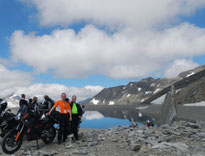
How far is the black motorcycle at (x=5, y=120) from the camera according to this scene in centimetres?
A: 781

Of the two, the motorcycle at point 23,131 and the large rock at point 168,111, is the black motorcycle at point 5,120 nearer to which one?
the motorcycle at point 23,131

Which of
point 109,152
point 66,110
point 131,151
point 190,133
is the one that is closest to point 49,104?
point 66,110

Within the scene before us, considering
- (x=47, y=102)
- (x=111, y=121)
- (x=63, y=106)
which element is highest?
(x=47, y=102)

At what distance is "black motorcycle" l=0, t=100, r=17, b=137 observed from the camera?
25.6 feet

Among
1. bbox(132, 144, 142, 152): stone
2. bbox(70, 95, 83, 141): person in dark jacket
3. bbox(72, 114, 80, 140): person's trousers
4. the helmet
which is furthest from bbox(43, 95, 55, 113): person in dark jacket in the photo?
bbox(132, 144, 142, 152): stone

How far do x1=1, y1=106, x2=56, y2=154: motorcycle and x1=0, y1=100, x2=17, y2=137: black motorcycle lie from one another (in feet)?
0.86

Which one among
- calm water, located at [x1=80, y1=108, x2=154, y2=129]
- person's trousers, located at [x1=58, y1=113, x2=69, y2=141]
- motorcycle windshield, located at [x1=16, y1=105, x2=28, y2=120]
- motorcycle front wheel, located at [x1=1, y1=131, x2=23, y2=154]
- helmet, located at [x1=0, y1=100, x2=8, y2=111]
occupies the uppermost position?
helmet, located at [x1=0, y1=100, x2=8, y2=111]

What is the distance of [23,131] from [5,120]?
0.81 m

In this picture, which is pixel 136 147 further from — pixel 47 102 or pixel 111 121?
pixel 111 121

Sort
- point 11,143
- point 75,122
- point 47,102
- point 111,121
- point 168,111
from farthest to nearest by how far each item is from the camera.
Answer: point 111,121 → point 168,111 → point 47,102 → point 75,122 → point 11,143

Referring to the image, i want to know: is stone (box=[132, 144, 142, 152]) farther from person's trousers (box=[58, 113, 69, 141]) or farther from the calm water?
the calm water

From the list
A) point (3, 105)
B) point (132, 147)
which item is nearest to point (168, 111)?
point (132, 147)

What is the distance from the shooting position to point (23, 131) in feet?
25.4

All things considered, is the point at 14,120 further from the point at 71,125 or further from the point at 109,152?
the point at 109,152
